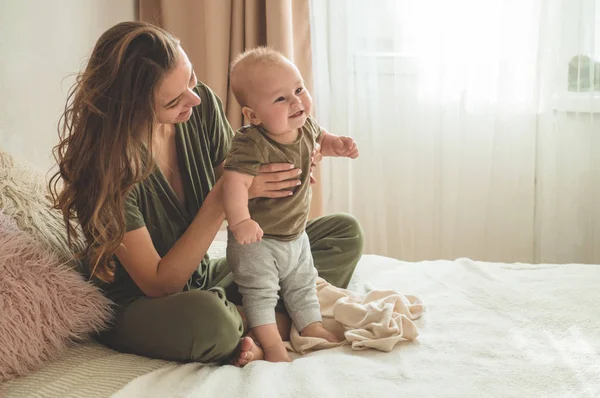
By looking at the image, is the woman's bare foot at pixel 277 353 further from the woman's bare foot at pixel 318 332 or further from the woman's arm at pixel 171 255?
the woman's arm at pixel 171 255

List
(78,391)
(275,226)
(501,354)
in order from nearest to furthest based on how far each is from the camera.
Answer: (78,391), (501,354), (275,226)

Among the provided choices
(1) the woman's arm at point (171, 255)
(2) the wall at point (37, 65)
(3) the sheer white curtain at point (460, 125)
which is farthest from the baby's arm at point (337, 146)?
(3) the sheer white curtain at point (460, 125)

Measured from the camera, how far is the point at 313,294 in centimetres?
149

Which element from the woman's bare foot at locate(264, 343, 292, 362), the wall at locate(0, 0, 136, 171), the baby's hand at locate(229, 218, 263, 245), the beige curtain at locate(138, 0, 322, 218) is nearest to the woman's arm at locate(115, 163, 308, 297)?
the baby's hand at locate(229, 218, 263, 245)

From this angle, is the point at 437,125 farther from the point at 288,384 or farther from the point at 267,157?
the point at 288,384

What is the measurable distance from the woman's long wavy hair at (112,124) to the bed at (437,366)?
0.76ft

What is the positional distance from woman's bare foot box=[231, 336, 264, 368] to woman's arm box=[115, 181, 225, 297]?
184 millimetres

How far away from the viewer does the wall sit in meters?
1.84

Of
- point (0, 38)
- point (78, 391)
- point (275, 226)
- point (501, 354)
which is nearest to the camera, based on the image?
point (78, 391)

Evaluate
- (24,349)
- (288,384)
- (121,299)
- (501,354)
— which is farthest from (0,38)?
(501,354)

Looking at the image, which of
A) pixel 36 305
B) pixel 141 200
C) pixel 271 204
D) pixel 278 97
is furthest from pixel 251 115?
pixel 36 305

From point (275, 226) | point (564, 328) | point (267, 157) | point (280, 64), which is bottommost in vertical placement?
point (564, 328)

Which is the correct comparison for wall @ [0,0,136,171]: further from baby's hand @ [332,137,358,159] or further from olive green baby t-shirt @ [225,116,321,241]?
baby's hand @ [332,137,358,159]

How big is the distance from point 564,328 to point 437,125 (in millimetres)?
1330
